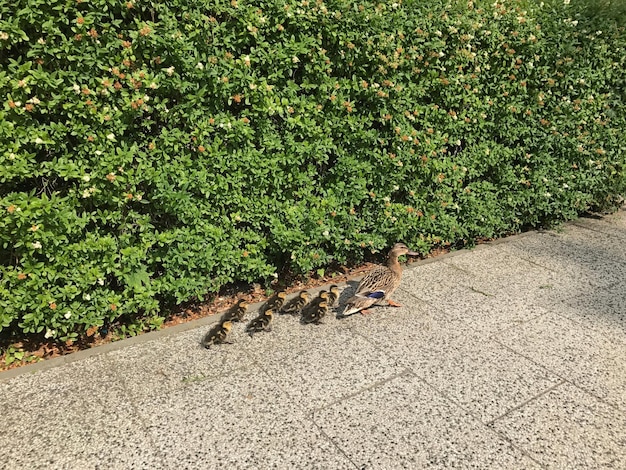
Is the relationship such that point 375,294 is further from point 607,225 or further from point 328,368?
point 607,225

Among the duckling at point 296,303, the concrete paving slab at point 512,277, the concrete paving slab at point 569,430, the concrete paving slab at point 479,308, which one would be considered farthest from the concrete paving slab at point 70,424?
the concrete paving slab at point 512,277

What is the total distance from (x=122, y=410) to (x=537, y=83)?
19.6ft

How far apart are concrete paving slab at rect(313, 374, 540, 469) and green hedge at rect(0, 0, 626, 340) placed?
1849mm

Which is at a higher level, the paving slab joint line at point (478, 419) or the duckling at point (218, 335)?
the duckling at point (218, 335)

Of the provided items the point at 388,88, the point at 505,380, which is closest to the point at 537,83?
the point at 388,88

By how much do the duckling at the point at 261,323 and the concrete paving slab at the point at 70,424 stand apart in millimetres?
1195

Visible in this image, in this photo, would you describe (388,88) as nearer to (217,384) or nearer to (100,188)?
(100,188)

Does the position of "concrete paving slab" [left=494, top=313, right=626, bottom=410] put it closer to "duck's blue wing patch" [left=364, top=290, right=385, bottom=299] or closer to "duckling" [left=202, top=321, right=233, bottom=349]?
"duck's blue wing patch" [left=364, top=290, right=385, bottom=299]

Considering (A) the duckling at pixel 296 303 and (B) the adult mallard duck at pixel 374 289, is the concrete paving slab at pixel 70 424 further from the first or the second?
(B) the adult mallard duck at pixel 374 289

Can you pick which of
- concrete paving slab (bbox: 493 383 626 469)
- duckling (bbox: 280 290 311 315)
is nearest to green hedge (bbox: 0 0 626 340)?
duckling (bbox: 280 290 311 315)

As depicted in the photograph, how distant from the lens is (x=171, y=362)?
3938mm

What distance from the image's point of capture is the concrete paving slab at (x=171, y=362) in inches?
144

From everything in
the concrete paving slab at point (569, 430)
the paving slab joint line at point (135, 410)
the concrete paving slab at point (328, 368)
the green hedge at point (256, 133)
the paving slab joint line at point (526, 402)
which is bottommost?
the concrete paving slab at point (569, 430)

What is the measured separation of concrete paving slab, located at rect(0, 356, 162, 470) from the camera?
295cm
